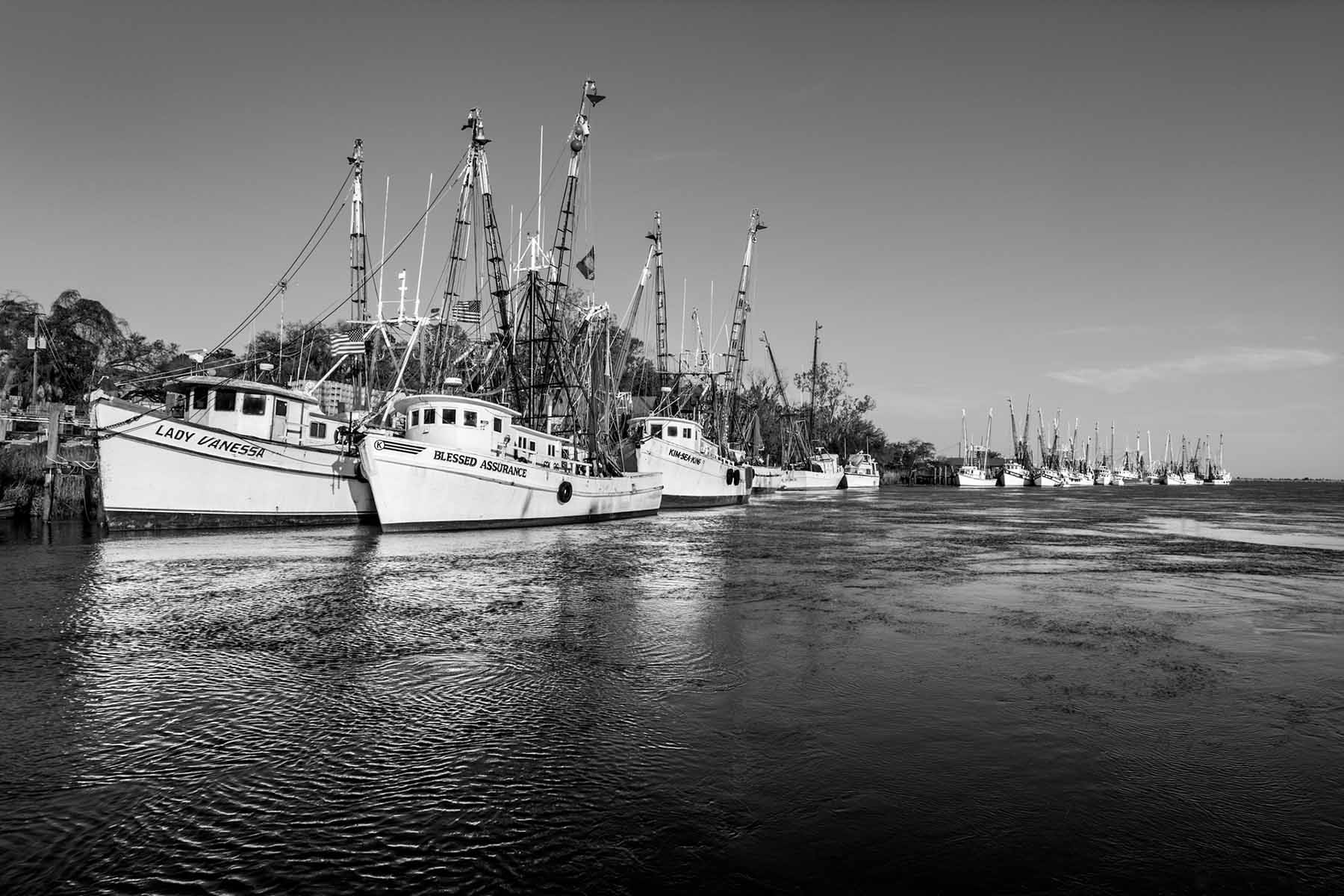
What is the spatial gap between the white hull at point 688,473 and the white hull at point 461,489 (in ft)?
48.0

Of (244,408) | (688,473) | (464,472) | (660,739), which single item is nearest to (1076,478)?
(688,473)

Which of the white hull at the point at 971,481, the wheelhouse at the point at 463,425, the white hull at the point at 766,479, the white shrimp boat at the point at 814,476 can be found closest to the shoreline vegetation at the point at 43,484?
the wheelhouse at the point at 463,425

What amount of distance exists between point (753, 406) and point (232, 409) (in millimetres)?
65017

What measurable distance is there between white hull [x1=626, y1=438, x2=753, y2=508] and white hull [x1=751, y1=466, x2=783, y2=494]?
1049 inches

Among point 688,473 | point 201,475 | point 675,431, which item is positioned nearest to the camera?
point 201,475

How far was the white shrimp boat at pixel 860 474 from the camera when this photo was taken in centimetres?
11081

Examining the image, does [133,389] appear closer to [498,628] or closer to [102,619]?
[102,619]

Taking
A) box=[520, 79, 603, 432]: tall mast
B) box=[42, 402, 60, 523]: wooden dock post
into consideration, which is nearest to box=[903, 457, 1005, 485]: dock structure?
box=[520, 79, 603, 432]: tall mast

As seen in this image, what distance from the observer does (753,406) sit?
3477 inches

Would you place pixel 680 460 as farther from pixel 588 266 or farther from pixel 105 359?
pixel 105 359

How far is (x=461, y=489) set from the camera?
27.7 m

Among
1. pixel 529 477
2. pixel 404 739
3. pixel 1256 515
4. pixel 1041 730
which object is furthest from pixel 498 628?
pixel 1256 515

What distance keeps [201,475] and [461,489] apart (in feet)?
35.2

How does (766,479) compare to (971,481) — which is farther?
(971,481)
